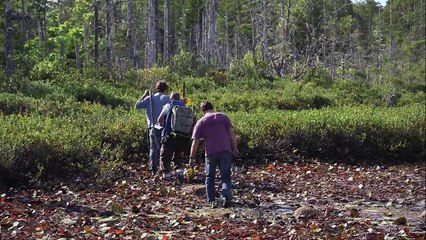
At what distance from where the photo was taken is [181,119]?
11.4m

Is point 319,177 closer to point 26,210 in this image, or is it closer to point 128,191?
point 128,191

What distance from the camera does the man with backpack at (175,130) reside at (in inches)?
447

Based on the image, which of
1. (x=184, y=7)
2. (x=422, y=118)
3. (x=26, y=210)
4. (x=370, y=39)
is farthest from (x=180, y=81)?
(x=370, y=39)

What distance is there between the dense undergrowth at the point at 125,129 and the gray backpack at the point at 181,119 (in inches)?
61.0

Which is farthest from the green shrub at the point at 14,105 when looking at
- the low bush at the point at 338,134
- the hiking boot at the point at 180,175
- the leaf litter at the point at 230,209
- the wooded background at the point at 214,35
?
the hiking boot at the point at 180,175

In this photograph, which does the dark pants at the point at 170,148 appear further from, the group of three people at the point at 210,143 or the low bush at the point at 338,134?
the low bush at the point at 338,134

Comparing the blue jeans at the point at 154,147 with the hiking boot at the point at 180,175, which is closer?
the hiking boot at the point at 180,175

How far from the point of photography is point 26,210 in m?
8.84

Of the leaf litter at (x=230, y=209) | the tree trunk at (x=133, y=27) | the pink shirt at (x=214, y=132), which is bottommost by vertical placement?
the leaf litter at (x=230, y=209)

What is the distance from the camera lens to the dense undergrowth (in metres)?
11.5

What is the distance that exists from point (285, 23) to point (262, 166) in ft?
101

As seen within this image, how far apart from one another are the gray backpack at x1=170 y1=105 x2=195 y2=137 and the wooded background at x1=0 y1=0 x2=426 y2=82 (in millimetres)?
13138

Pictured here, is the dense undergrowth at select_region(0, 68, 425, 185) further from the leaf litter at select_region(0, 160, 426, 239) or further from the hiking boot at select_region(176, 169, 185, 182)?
the hiking boot at select_region(176, 169, 185, 182)

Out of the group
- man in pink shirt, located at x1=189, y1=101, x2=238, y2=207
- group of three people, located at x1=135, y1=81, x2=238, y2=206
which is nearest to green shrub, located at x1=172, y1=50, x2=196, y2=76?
group of three people, located at x1=135, y1=81, x2=238, y2=206
